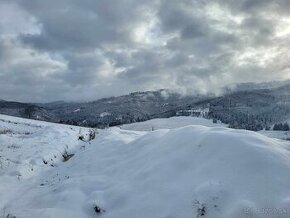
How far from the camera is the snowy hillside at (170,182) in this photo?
29.9 feet

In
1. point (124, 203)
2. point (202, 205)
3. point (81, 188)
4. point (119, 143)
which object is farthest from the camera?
point (119, 143)

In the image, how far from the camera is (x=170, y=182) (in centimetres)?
1092

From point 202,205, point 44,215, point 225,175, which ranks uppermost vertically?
point 225,175

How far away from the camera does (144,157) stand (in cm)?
1405

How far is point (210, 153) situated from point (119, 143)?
→ 762 centimetres

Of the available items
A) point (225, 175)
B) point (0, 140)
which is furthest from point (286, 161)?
point (0, 140)

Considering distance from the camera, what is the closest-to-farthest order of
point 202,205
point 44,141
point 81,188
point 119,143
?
point 202,205, point 81,188, point 119,143, point 44,141

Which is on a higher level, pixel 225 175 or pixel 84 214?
pixel 225 175

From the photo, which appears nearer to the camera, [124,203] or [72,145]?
[124,203]

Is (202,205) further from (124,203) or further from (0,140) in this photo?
(0,140)

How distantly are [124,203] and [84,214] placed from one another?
1205 mm

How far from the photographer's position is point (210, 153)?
11.5m

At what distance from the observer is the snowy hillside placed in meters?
9.11

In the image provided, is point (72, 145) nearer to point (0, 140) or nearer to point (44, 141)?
point (44, 141)
